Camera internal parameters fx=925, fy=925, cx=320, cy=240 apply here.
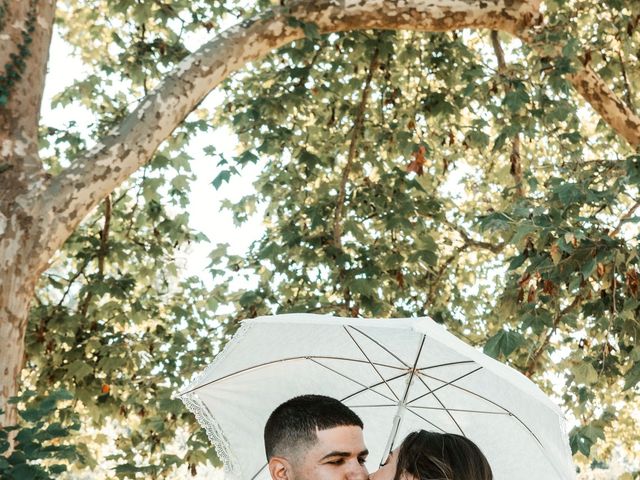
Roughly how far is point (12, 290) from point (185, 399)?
6.49ft

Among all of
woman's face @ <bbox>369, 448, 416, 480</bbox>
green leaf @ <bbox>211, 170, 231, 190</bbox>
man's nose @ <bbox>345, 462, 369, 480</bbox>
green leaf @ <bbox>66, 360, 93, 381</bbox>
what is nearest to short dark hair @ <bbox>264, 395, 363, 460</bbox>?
man's nose @ <bbox>345, 462, 369, 480</bbox>

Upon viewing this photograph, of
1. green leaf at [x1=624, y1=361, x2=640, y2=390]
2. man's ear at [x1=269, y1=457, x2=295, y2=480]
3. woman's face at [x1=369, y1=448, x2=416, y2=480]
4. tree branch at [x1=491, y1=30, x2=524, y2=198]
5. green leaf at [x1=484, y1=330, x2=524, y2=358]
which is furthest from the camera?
tree branch at [x1=491, y1=30, x2=524, y2=198]

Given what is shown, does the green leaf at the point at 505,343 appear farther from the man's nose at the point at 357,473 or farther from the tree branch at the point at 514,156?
the tree branch at the point at 514,156

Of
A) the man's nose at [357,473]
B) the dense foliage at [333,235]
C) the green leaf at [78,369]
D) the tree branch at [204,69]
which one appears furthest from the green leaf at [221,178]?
the man's nose at [357,473]

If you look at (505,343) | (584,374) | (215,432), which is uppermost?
(584,374)

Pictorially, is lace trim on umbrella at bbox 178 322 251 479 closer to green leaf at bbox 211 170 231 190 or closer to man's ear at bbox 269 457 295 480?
man's ear at bbox 269 457 295 480

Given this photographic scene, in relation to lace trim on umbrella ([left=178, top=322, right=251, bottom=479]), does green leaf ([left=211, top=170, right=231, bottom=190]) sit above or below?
above

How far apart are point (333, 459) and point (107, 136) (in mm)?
3548

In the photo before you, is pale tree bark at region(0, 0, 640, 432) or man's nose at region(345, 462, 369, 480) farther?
pale tree bark at region(0, 0, 640, 432)

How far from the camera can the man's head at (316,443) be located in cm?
315

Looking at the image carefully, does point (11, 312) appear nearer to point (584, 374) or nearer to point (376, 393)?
point (376, 393)

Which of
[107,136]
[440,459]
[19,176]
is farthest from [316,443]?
[107,136]

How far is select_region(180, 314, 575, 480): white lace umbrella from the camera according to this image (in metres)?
3.74

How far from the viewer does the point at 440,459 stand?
2938mm
